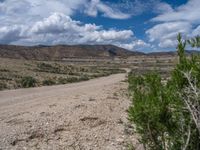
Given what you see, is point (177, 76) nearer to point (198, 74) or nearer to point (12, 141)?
point (198, 74)

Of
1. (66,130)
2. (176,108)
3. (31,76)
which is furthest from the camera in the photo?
(31,76)

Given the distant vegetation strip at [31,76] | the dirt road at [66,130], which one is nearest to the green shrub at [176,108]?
the dirt road at [66,130]

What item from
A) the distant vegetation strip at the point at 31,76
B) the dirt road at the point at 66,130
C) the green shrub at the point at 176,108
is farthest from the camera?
the distant vegetation strip at the point at 31,76

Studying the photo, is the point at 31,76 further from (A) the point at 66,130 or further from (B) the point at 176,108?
(B) the point at 176,108

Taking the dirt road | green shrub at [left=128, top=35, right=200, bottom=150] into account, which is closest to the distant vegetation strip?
the dirt road

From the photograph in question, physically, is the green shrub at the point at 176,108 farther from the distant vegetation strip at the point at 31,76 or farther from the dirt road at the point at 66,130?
the distant vegetation strip at the point at 31,76

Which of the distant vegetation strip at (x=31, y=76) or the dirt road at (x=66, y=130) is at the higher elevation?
the dirt road at (x=66, y=130)

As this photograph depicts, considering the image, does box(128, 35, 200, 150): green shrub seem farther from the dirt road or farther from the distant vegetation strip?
the distant vegetation strip

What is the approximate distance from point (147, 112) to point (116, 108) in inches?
468

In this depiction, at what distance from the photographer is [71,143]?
11.3 metres

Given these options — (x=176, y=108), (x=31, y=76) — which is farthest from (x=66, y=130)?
(x=31, y=76)

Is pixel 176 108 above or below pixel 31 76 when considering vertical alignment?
above

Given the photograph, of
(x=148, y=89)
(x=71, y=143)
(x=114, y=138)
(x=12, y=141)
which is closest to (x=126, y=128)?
(x=114, y=138)

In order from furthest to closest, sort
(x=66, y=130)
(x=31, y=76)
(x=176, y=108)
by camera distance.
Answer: (x=31, y=76), (x=66, y=130), (x=176, y=108)
